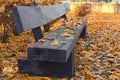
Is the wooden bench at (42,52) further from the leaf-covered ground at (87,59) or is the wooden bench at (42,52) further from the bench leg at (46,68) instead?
the leaf-covered ground at (87,59)

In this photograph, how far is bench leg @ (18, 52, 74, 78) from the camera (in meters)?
3.90

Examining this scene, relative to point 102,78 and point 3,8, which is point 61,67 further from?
point 3,8

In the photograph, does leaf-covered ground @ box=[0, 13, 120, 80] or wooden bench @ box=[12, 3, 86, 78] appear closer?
wooden bench @ box=[12, 3, 86, 78]

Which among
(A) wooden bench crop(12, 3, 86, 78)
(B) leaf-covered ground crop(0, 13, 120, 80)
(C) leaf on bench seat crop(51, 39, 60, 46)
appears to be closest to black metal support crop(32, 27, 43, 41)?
(A) wooden bench crop(12, 3, 86, 78)

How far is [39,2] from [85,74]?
4.55 m

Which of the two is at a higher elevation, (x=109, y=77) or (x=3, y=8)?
(x=3, y=8)

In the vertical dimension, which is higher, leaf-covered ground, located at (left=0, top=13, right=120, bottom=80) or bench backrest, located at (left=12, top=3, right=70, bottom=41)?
bench backrest, located at (left=12, top=3, right=70, bottom=41)

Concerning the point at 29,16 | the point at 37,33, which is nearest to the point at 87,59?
the point at 37,33

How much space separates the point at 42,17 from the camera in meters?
4.52

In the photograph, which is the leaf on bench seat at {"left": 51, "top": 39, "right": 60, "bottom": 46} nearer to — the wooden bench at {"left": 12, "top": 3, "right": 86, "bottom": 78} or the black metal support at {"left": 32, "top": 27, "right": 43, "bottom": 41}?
the wooden bench at {"left": 12, "top": 3, "right": 86, "bottom": 78}

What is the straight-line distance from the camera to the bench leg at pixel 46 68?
3902 millimetres

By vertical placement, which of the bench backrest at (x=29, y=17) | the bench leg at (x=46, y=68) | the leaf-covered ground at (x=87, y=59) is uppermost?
the bench backrest at (x=29, y=17)

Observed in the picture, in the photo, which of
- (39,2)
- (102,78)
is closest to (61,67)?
(102,78)

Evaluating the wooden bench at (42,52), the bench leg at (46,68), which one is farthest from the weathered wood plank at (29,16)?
the bench leg at (46,68)
